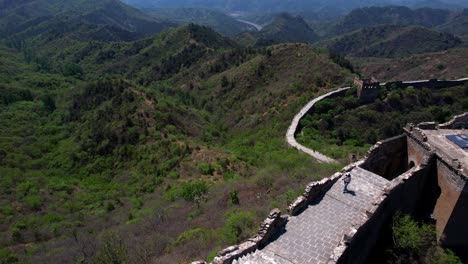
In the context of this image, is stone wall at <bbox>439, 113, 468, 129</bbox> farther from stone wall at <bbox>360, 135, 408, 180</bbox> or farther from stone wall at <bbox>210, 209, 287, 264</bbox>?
stone wall at <bbox>210, 209, 287, 264</bbox>

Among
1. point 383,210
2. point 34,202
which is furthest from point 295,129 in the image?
point 34,202

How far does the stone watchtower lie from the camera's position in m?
51.5

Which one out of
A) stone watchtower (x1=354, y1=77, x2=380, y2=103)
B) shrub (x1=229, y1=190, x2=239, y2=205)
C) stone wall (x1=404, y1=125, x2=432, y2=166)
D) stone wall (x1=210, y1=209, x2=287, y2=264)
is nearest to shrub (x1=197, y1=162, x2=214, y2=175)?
shrub (x1=229, y1=190, x2=239, y2=205)

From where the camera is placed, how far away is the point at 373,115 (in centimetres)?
4875

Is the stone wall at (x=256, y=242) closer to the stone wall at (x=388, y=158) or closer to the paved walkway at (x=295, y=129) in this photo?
the stone wall at (x=388, y=158)

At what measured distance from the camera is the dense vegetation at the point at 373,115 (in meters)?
44.0

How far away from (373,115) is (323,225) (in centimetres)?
3855

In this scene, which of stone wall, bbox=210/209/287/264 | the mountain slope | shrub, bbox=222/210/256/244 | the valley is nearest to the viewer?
stone wall, bbox=210/209/287/264

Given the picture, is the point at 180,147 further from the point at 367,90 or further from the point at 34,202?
the point at 367,90

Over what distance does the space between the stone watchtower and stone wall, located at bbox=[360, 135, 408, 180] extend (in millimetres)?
32477

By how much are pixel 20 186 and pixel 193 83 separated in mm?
57753

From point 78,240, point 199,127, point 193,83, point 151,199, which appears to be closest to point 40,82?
point 193,83

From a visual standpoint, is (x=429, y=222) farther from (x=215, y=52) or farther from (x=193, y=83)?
(x=215, y=52)

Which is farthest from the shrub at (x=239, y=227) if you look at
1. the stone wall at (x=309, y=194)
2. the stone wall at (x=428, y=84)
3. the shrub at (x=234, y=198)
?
the stone wall at (x=428, y=84)
